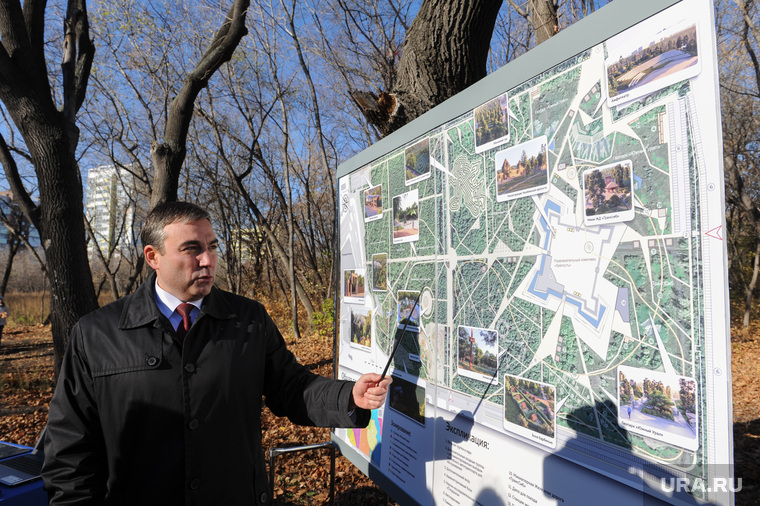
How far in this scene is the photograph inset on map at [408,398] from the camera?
85.0 inches

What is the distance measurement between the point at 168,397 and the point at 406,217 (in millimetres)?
1309

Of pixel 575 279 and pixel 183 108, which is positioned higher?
pixel 183 108

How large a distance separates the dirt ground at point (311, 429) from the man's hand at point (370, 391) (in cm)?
253

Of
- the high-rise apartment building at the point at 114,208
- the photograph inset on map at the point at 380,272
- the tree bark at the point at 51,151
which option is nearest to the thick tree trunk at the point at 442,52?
the photograph inset on map at the point at 380,272

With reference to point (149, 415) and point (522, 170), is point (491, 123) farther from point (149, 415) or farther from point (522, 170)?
point (149, 415)

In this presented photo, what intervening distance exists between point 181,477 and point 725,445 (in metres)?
1.83

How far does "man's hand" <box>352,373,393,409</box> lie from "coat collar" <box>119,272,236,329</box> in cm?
65

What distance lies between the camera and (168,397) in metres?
1.89

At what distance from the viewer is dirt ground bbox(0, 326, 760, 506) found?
438cm

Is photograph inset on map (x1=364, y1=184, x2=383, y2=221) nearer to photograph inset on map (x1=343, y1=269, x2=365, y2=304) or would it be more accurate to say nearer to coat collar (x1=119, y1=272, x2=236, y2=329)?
photograph inset on map (x1=343, y1=269, x2=365, y2=304)

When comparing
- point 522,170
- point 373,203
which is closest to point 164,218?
point 373,203

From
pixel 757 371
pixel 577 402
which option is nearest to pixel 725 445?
pixel 577 402

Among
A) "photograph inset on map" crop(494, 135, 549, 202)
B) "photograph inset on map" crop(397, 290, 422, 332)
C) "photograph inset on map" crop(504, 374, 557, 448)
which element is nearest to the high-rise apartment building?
"photograph inset on map" crop(397, 290, 422, 332)

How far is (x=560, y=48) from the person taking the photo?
150 centimetres
